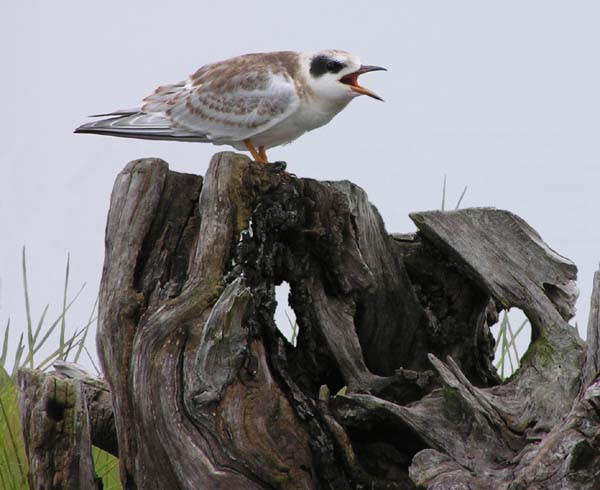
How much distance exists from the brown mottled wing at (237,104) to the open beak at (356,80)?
0.97ft

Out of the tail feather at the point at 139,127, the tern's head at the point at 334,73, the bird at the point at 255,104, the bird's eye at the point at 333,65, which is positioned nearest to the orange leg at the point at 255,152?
the bird at the point at 255,104

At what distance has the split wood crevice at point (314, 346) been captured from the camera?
351cm

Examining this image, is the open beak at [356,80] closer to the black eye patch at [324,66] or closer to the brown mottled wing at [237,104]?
the black eye patch at [324,66]

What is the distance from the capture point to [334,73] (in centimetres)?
518

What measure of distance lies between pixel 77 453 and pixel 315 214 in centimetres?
134

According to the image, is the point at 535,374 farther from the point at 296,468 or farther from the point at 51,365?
the point at 51,365

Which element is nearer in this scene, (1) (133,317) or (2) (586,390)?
(2) (586,390)

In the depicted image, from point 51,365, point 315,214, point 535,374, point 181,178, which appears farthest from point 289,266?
point 51,365

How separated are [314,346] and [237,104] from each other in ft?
5.66

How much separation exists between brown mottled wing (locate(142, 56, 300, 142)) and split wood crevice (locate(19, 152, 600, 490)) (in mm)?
1270

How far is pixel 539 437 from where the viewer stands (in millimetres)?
3570

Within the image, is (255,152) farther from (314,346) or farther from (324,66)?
(314,346)

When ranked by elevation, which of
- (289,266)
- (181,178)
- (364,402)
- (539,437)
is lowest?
(539,437)

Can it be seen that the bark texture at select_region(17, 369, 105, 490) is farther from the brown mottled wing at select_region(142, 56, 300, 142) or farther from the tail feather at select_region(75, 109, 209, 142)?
the brown mottled wing at select_region(142, 56, 300, 142)
